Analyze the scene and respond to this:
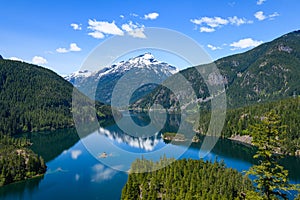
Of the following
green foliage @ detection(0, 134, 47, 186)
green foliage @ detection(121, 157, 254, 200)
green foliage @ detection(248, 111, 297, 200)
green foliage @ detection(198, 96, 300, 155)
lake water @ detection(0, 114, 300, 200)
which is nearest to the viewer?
green foliage @ detection(248, 111, 297, 200)

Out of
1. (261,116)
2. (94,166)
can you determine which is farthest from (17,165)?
(261,116)

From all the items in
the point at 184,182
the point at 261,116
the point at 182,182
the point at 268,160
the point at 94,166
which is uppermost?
the point at 268,160

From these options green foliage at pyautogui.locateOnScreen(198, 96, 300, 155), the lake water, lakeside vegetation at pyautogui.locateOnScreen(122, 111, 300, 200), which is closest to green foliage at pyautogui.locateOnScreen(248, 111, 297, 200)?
the lake water

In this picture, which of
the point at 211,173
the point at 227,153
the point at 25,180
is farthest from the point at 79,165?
the point at 227,153

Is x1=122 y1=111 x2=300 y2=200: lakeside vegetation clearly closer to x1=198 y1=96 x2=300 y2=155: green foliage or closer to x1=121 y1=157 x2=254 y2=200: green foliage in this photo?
x1=121 y1=157 x2=254 y2=200: green foliage

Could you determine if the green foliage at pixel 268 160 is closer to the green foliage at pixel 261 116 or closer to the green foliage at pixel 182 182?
the green foliage at pixel 182 182

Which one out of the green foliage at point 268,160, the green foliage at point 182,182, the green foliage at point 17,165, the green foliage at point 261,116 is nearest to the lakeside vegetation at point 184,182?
the green foliage at point 182,182

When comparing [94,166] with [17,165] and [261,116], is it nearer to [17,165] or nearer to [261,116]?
[17,165]

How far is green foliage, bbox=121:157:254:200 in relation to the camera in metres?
52.2

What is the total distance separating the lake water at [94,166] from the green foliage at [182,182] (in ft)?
15.6

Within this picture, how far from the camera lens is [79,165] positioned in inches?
3661

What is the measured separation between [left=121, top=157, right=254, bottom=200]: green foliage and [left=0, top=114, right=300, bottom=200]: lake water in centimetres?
476

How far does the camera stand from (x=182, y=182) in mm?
55156

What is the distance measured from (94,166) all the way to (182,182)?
42.8m
